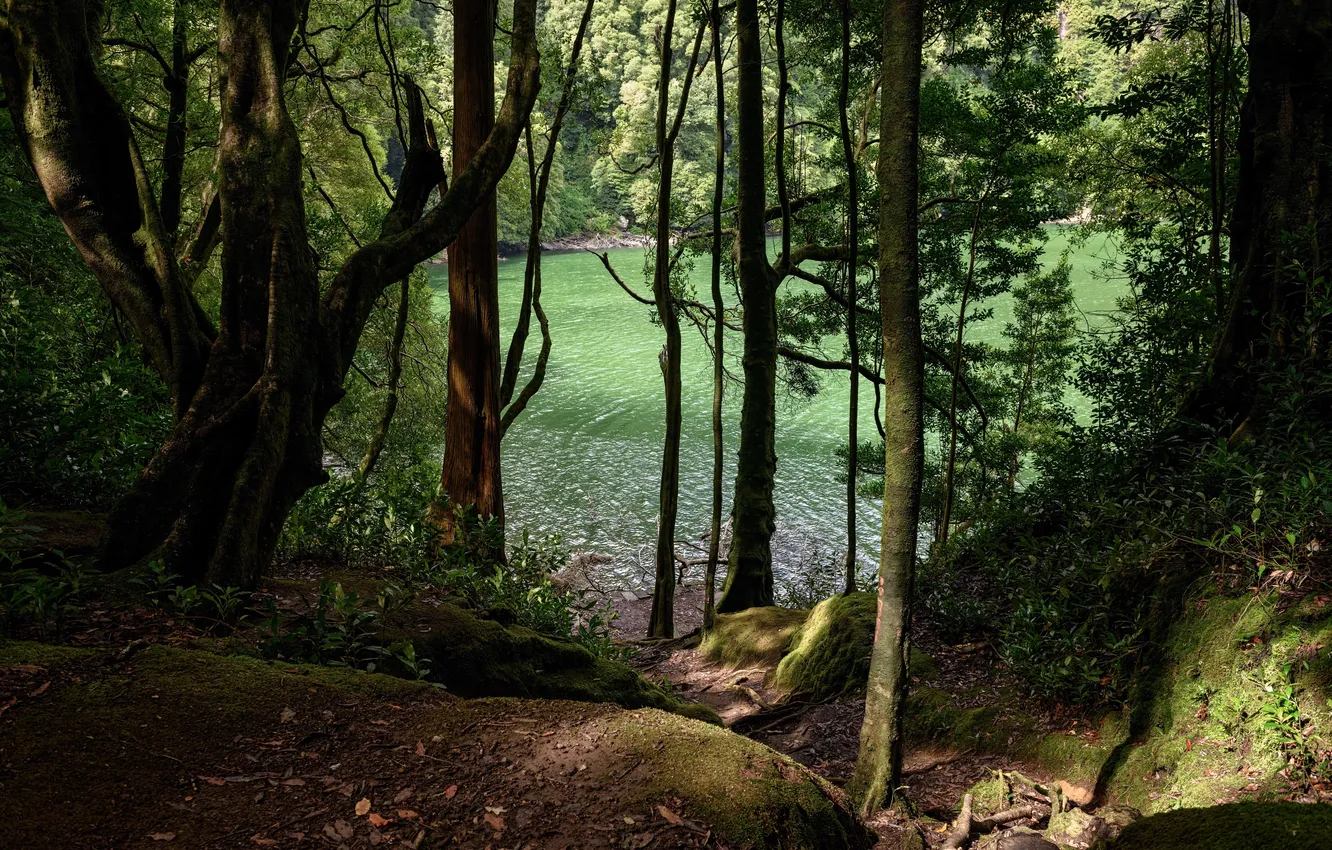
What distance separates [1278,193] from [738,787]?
219 inches

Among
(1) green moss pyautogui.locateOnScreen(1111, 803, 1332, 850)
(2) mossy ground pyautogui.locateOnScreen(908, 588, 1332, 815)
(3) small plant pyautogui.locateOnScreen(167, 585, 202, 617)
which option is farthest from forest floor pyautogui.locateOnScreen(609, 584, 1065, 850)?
(3) small plant pyautogui.locateOnScreen(167, 585, 202, 617)

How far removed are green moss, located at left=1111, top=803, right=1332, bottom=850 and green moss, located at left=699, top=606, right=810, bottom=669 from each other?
565 centimetres

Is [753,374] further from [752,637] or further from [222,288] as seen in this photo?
[222,288]

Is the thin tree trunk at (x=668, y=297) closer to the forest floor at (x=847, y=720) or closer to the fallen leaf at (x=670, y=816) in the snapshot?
the forest floor at (x=847, y=720)

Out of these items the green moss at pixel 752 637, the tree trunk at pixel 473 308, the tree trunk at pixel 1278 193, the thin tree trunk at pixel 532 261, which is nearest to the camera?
the tree trunk at pixel 1278 193

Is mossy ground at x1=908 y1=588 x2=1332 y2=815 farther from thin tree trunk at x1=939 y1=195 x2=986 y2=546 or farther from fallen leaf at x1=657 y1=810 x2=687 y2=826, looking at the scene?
thin tree trunk at x1=939 y1=195 x2=986 y2=546

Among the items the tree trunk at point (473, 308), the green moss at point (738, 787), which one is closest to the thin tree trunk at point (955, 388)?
the tree trunk at point (473, 308)

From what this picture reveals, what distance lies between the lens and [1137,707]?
4.17 metres

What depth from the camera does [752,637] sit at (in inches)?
330

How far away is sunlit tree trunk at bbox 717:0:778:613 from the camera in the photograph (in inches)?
353

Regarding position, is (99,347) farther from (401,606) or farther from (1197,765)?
(1197,765)

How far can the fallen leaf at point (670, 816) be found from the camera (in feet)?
8.08

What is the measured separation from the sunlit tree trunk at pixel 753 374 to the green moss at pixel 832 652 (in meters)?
1.86

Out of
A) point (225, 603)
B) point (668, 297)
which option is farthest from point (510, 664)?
point (668, 297)
